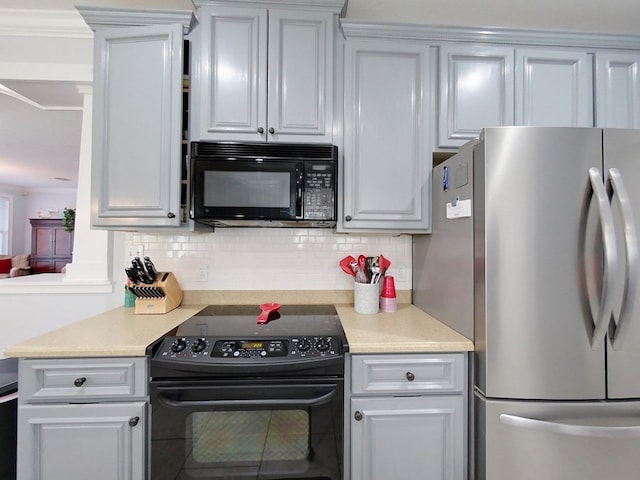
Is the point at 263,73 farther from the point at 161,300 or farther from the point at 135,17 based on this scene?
the point at 161,300

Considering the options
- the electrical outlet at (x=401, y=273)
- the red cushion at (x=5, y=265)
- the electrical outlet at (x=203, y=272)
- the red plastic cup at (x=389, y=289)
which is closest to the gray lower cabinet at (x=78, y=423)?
the electrical outlet at (x=203, y=272)

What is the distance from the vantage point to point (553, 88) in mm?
1562

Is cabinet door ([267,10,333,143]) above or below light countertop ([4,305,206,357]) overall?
above

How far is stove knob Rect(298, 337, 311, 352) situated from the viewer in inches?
46.5

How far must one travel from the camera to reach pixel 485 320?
1.08 m

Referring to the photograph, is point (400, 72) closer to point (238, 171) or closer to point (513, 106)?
point (513, 106)

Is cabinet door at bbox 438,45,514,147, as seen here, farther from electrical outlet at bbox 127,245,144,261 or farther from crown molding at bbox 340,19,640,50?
electrical outlet at bbox 127,245,144,261

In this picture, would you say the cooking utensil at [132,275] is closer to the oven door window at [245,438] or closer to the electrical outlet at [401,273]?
the oven door window at [245,438]

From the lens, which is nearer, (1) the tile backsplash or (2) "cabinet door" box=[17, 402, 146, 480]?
(2) "cabinet door" box=[17, 402, 146, 480]

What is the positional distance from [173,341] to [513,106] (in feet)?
6.29

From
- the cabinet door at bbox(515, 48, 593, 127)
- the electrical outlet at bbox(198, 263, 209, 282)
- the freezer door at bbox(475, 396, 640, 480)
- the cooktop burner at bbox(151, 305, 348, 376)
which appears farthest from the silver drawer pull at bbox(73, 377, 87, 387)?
the cabinet door at bbox(515, 48, 593, 127)

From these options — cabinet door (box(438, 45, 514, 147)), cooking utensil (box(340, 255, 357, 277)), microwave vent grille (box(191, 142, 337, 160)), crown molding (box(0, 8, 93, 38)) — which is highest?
crown molding (box(0, 8, 93, 38))

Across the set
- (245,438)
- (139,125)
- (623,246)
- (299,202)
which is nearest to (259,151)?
(299,202)

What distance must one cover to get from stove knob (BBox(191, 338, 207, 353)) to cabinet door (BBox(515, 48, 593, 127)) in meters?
1.80
